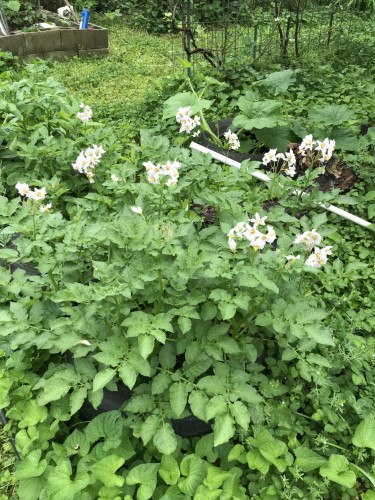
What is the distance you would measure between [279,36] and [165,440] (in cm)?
477

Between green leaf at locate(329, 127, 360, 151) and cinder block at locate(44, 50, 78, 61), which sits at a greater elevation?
cinder block at locate(44, 50, 78, 61)

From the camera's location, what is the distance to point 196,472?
1.51 m

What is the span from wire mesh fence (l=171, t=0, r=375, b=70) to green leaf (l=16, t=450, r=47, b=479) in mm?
3794

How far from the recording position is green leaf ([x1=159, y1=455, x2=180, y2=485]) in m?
1.52

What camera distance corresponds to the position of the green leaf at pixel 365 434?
1629 millimetres

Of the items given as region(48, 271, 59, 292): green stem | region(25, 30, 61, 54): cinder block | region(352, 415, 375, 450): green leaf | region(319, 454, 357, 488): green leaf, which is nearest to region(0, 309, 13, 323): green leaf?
region(48, 271, 59, 292): green stem

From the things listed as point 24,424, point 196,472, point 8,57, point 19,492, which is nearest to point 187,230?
point 196,472

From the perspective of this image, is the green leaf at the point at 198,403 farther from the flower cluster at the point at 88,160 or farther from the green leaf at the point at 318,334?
the flower cluster at the point at 88,160

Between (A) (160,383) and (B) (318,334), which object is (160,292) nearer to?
(A) (160,383)

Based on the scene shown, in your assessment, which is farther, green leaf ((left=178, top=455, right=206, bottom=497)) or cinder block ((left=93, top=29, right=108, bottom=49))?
cinder block ((left=93, top=29, right=108, bottom=49))

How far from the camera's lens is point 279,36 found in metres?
5.07

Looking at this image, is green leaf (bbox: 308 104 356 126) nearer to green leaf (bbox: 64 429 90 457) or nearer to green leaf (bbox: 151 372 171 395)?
green leaf (bbox: 151 372 171 395)

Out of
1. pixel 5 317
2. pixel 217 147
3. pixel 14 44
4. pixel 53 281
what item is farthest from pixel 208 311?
pixel 14 44

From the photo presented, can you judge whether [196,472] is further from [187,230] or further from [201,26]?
[201,26]
